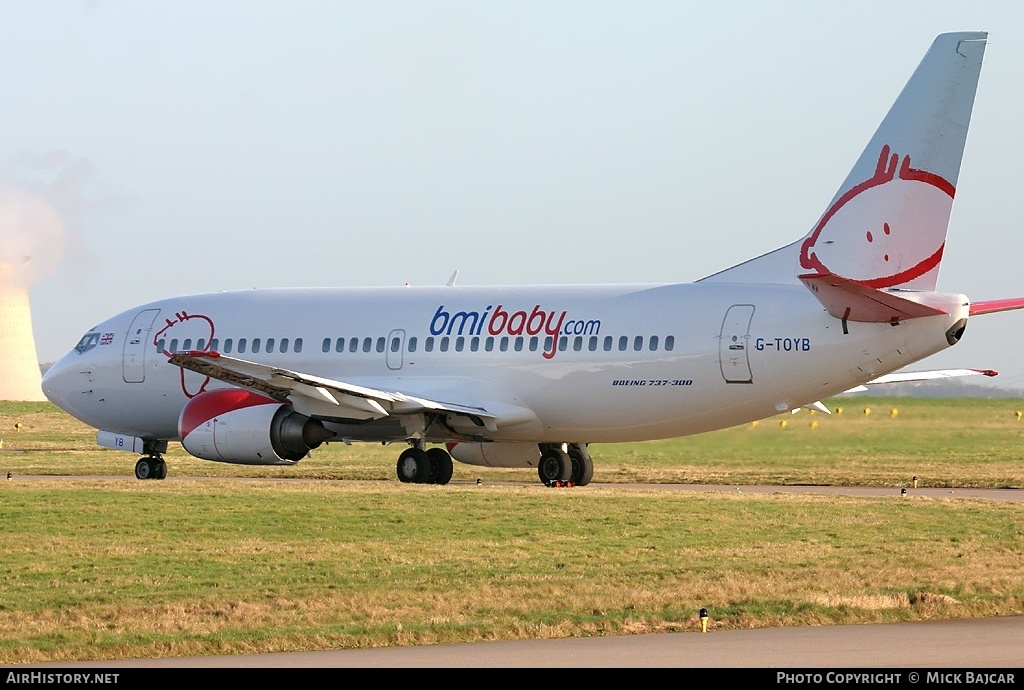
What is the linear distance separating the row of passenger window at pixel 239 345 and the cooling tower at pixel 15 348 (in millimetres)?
66375

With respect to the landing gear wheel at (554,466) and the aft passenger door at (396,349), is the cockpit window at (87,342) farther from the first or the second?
the landing gear wheel at (554,466)

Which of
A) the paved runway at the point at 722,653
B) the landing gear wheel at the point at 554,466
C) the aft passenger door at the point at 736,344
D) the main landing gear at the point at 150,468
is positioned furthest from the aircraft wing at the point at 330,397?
the paved runway at the point at 722,653

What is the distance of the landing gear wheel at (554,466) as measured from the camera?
35.0 metres

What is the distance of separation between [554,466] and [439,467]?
2.57m

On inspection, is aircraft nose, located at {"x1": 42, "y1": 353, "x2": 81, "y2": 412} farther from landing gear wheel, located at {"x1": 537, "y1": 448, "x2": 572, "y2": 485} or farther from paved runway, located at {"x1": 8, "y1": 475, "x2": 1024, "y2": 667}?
paved runway, located at {"x1": 8, "y1": 475, "x2": 1024, "y2": 667}

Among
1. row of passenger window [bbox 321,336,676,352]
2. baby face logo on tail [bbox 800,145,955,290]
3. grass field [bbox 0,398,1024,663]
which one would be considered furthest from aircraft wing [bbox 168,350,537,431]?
baby face logo on tail [bbox 800,145,955,290]

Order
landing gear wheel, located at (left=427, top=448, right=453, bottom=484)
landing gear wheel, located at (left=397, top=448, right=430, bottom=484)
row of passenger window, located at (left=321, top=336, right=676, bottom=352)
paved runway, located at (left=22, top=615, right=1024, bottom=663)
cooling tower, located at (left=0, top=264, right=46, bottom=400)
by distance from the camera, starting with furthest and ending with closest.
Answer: cooling tower, located at (left=0, top=264, right=46, bottom=400)
landing gear wheel, located at (left=427, top=448, right=453, bottom=484)
landing gear wheel, located at (left=397, top=448, right=430, bottom=484)
row of passenger window, located at (left=321, top=336, right=676, bottom=352)
paved runway, located at (left=22, top=615, right=1024, bottom=663)

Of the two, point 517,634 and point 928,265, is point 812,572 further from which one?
point 928,265

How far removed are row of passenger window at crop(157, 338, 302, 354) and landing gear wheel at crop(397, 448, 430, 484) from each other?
12.8 ft

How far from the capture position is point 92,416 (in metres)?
38.6

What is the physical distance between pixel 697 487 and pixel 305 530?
1296 cm

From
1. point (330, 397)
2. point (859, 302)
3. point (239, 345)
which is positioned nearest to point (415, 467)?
point (330, 397)

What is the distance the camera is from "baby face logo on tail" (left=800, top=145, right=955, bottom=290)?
28.8 metres
